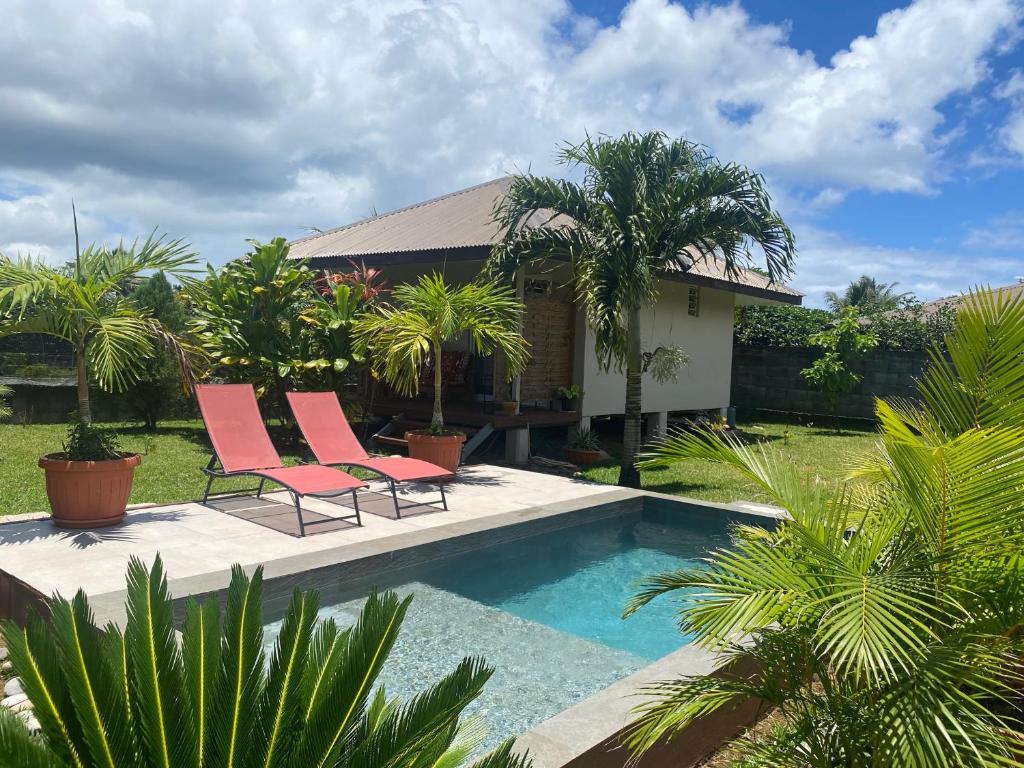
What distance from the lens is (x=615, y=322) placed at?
10.4 metres

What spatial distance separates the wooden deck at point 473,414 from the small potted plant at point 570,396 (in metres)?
0.26

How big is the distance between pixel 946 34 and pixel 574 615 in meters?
11.4

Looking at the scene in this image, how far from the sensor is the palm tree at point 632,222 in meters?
10.6

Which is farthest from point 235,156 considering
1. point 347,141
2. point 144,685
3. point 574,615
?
point 144,685

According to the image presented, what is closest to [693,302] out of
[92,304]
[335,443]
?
[335,443]

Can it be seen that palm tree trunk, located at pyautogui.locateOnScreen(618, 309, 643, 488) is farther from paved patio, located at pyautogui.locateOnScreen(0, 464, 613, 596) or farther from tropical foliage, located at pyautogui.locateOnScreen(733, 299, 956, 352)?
tropical foliage, located at pyautogui.locateOnScreen(733, 299, 956, 352)

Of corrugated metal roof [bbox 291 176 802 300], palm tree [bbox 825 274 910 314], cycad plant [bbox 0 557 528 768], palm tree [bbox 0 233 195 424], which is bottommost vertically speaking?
cycad plant [bbox 0 557 528 768]

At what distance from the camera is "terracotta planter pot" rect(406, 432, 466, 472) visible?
1047cm

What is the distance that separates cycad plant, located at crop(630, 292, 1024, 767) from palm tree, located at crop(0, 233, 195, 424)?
5.61 meters

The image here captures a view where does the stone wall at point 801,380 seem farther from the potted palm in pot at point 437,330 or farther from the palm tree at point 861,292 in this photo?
the palm tree at point 861,292

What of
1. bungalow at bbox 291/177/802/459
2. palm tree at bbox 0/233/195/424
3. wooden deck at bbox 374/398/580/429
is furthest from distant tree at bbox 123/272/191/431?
palm tree at bbox 0/233/195/424

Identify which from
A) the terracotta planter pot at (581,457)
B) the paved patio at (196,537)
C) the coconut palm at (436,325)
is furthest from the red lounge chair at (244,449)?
the terracotta planter pot at (581,457)

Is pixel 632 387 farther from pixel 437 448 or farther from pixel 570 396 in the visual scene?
pixel 437 448

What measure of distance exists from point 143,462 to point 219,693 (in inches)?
410
